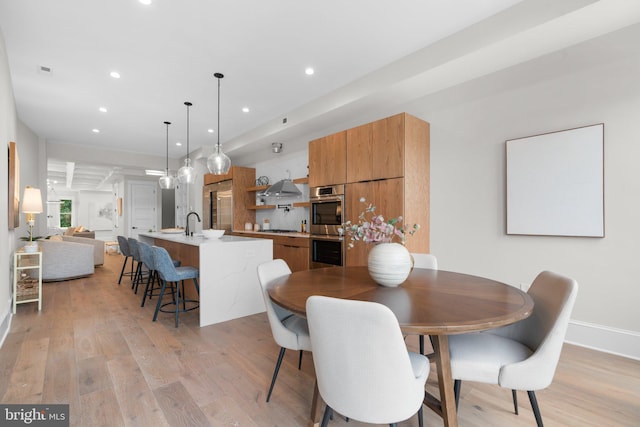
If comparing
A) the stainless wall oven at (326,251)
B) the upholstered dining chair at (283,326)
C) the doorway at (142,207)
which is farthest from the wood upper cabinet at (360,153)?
the doorway at (142,207)

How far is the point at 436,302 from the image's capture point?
4.64 ft

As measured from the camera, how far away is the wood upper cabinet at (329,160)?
4.09 m

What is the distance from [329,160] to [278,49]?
162 centimetres

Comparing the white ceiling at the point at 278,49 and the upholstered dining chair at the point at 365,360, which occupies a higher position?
the white ceiling at the point at 278,49

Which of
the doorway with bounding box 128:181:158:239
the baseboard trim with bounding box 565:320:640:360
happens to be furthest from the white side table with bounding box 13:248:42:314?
the doorway with bounding box 128:181:158:239

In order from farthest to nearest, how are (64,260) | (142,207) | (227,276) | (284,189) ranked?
(142,207), (64,260), (284,189), (227,276)

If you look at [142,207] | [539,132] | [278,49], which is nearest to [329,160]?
[278,49]

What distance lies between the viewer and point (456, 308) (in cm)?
131

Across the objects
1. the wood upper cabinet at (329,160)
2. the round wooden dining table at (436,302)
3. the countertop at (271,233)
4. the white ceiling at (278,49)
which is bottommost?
the round wooden dining table at (436,302)

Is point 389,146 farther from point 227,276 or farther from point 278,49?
point 227,276

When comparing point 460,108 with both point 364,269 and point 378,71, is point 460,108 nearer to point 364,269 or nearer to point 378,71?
point 378,71

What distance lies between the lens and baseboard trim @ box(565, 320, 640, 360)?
7.85 ft

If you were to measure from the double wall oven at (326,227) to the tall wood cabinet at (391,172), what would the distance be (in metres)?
0.16

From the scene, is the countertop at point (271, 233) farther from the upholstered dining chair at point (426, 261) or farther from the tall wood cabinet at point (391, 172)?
the upholstered dining chair at point (426, 261)
